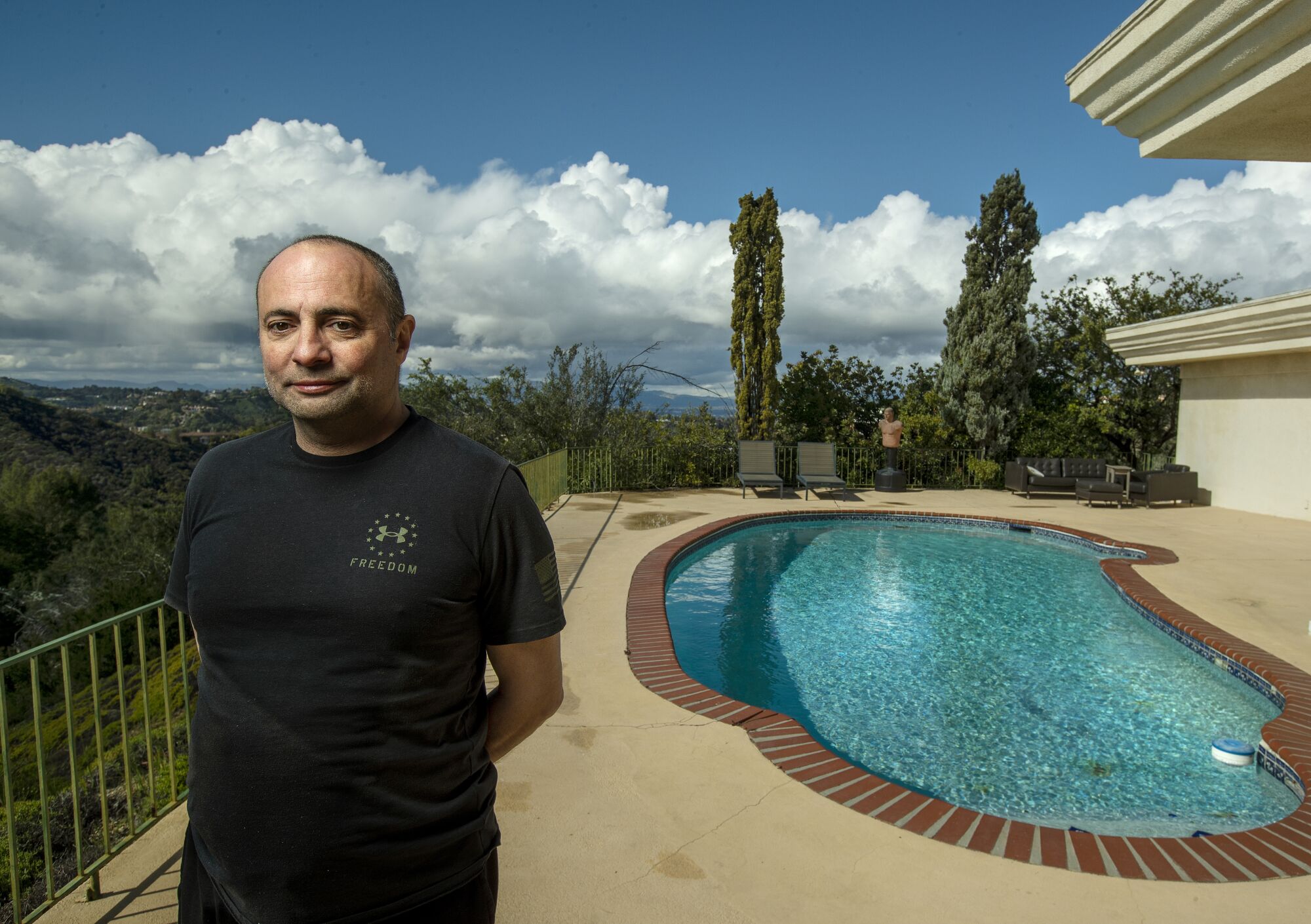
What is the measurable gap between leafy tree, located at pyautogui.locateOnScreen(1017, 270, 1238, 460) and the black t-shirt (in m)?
15.1

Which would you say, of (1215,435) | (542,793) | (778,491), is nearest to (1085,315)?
(1215,435)

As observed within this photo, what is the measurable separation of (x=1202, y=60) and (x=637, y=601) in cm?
449

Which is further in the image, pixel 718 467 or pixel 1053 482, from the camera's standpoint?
pixel 718 467

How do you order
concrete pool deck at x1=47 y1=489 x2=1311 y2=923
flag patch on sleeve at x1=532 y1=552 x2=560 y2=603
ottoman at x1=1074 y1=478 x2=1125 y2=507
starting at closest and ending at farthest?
flag patch on sleeve at x1=532 y1=552 x2=560 y2=603, concrete pool deck at x1=47 y1=489 x2=1311 y2=923, ottoman at x1=1074 y1=478 x2=1125 y2=507

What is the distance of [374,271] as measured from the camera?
1.29 meters

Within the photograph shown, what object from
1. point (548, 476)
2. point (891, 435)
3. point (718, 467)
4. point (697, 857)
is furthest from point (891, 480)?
point (697, 857)

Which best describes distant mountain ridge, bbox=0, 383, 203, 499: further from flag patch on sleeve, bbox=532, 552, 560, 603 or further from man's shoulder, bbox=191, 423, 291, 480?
flag patch on sleeve, bbox=532, 552, 560, 603

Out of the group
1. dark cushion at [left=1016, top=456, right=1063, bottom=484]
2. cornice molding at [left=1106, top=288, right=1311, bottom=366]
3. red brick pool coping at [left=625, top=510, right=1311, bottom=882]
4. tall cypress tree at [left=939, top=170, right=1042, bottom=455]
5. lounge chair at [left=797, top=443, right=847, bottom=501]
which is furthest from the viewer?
tall cypress tree at [left=939, top=170, right=1042, bottom=455]

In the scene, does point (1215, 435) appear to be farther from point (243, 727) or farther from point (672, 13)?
point (243, 727)

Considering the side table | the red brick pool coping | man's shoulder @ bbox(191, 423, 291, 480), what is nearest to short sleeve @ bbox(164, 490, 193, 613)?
man's shoulder @ bbox(191, 423, 291, 480)

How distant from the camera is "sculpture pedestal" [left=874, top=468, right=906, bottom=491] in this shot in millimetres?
13461

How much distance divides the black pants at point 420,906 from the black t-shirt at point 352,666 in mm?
27

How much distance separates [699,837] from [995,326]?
44.1 feet

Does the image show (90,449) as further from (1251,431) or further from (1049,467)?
(1251,431)
